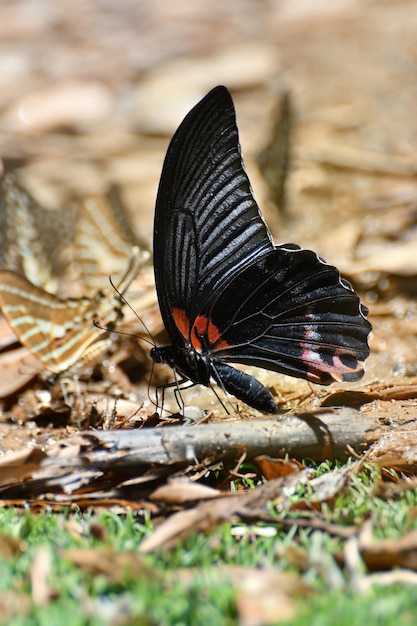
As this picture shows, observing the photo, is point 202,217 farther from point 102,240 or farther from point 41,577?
point 102,240

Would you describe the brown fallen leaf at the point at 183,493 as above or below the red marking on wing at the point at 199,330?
below

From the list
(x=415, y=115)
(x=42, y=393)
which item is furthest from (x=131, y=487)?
(x=415, y=115)

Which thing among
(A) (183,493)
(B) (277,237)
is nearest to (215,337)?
(A) (183,493)

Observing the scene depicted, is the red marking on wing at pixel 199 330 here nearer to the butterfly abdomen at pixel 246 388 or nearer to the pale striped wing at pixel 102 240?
the butterfly abdomen at pixel 246 388

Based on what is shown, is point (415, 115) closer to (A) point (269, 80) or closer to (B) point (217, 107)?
(A) point (269, 80)

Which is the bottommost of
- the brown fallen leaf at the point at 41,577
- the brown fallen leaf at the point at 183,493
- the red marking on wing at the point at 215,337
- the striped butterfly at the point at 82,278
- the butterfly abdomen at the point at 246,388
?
the brown fallen leaf at the point at 41,577

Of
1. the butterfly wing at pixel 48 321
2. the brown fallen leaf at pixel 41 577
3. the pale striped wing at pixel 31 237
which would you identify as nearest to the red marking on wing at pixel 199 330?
the butterfly wing at pixel 48 321
